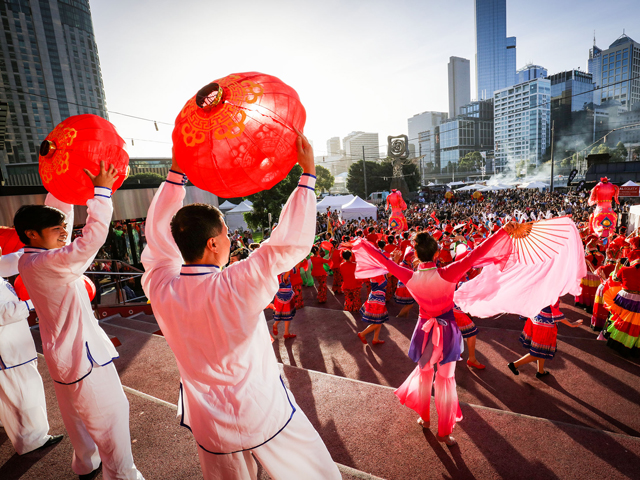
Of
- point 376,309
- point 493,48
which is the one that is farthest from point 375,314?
point 493,48

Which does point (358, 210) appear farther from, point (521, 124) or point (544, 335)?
point (521, 124)

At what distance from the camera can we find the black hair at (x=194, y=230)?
1.53 m

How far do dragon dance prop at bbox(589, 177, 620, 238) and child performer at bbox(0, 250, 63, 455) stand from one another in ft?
45.7

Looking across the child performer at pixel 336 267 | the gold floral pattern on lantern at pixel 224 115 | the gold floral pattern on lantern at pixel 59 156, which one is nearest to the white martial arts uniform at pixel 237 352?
the gold floral pattern on lantern at pixel 224 115

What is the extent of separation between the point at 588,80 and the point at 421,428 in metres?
146

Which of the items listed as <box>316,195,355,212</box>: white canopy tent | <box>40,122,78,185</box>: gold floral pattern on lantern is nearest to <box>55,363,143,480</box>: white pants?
<box>40,122,78,185</box>: gold floral pattern on lantern

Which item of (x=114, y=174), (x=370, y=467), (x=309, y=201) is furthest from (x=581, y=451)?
(x=114, y=174)

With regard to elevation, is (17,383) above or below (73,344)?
→ below

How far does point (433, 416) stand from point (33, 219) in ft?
12.7

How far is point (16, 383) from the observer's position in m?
3.09

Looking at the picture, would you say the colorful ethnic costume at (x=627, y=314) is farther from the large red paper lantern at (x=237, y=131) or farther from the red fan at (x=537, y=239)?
the large red paper lantern at (x=237, y=131)

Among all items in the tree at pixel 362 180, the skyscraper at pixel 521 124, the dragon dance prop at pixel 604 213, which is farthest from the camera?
the skyscraper at pixel 521 124

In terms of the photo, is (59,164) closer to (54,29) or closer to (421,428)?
(421,428)

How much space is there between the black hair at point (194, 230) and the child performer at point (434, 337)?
2027 millimetres
